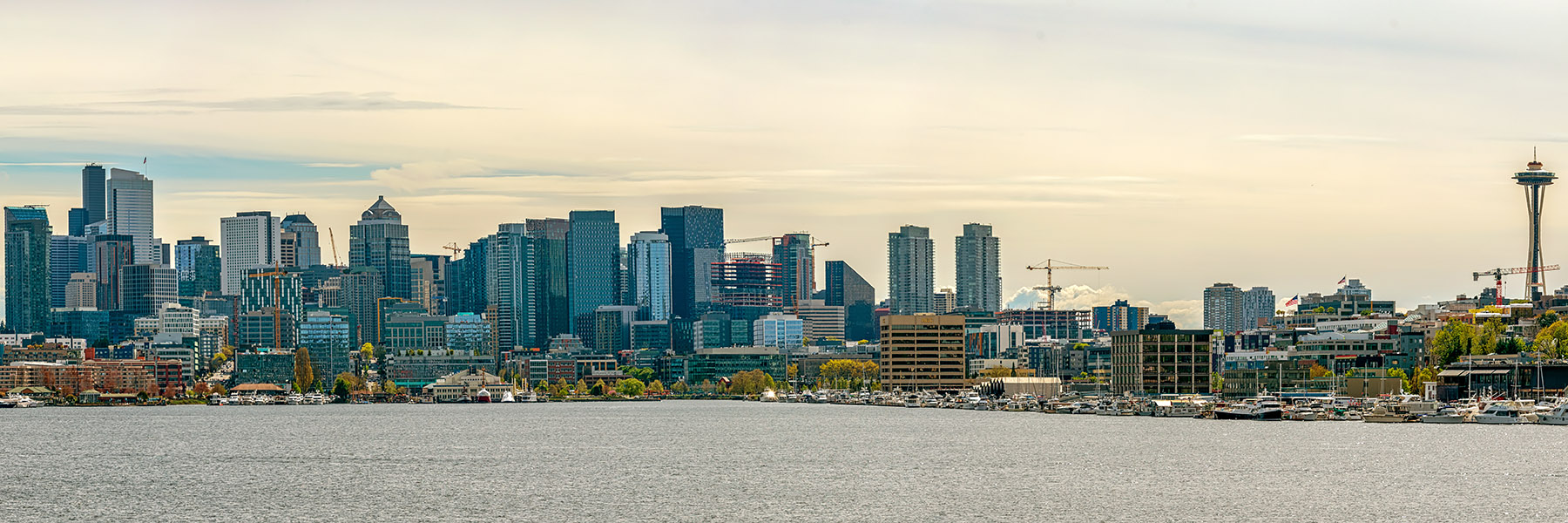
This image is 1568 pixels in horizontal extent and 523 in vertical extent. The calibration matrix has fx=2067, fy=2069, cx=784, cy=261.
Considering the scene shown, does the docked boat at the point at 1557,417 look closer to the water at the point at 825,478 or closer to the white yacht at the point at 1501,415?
the white yacht at the point at 1501,415

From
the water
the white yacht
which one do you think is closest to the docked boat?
the white yacht

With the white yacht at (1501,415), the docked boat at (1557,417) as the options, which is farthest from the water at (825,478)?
the white yacht at (1501,415)

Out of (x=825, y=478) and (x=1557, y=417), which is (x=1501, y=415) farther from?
Answer: (x=825, y=478)

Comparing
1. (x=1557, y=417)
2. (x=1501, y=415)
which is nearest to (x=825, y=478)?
(x=1557, y=417)

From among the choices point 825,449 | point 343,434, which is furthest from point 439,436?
point 825,449

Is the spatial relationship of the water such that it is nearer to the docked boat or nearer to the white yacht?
the docked boat

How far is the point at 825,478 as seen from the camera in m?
125

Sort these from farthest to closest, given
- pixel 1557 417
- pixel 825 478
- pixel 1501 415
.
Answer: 1. pixel 1501 415
2. pixel 1557 417
3. pixel 825 478

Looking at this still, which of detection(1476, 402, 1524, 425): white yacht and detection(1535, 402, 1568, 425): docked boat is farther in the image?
detection(1476, 402, 1524, 425): white yacht

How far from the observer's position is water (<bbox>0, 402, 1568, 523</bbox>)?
338 ft

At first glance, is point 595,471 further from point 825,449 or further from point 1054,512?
point 1054,512

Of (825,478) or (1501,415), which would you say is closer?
(825,478)

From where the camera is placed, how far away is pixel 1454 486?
372ft

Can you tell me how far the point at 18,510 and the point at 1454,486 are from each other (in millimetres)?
→ 76339
